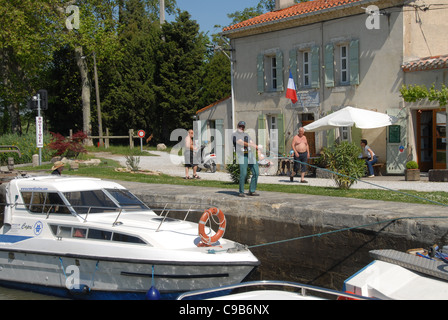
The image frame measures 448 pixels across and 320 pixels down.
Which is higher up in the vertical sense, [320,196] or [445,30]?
[445,30]

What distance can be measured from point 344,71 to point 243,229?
11399 mm

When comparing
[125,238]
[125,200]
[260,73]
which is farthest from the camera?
[260,73]

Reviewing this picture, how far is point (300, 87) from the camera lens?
73.3 feet

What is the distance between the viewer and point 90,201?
10203mm

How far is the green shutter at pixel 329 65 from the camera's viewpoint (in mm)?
20875

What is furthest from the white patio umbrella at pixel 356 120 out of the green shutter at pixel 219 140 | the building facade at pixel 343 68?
the green shutter at pixel 219 140

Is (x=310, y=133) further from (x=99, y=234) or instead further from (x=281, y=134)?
(x=99, y=234)

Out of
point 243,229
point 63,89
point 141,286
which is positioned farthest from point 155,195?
point 63,89

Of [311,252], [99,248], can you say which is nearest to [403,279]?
[311,252]

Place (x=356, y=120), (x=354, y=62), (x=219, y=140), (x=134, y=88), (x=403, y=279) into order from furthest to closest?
(x=134, y=88) < (x=219, y=140) < (x=354, y=62) < (x=356, y=120) < (x=403, y=279)

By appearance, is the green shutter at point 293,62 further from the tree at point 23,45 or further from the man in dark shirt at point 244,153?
the tree at point 23,45

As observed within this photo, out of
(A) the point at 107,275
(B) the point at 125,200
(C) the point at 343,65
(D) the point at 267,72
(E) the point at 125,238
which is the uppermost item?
(D) the point at 267,72

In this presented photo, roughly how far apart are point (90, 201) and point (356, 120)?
11022 mm
